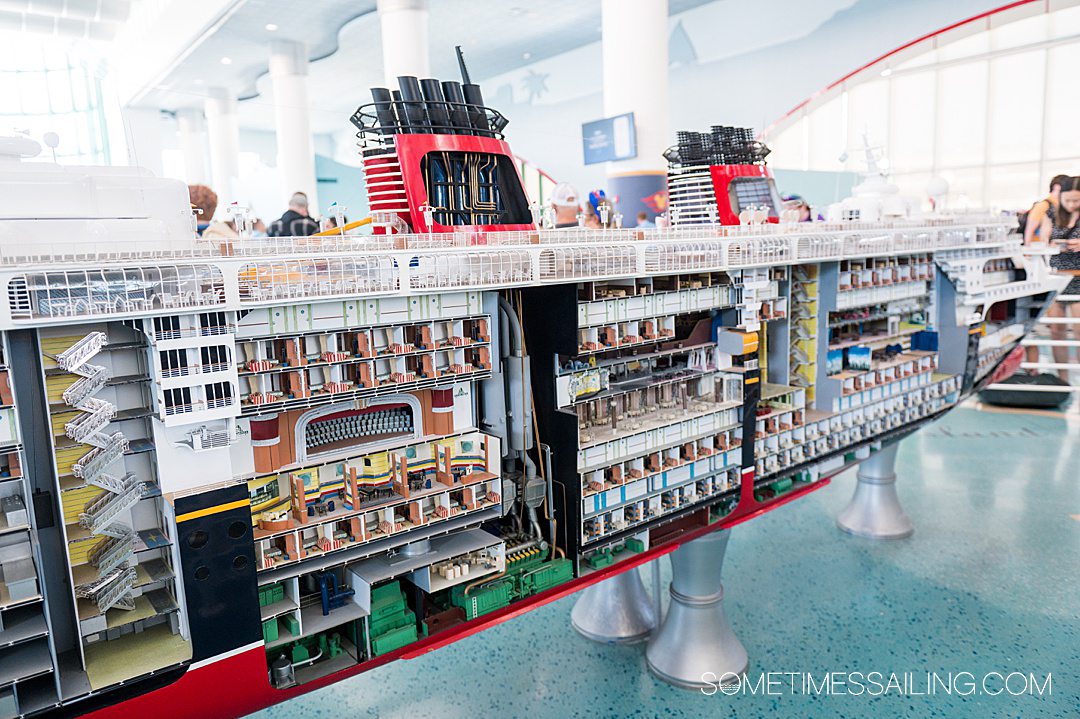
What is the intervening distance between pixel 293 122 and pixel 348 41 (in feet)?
9.13

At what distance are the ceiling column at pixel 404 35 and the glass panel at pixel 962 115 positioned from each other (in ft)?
39.0

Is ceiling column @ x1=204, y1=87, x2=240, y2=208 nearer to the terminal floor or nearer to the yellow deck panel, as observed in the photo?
the terminal floor

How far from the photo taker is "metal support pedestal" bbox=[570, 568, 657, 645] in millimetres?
8117

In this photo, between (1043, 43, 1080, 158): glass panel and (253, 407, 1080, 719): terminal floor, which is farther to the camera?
(1043, 43, 1080, 158): glass panel

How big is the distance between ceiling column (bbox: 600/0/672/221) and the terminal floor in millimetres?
5587

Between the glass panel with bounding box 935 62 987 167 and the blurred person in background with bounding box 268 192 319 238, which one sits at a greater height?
the glass panel with bounding box 935 62 987 167

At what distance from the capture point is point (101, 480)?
3.30 m

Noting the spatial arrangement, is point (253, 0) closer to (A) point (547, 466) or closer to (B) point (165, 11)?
(B) point (165, 11)

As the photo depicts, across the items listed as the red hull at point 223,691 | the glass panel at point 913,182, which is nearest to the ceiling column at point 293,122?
the red hull at point 223,691

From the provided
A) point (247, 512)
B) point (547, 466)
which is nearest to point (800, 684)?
point (547, 466)

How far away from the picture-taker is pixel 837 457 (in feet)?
24.0

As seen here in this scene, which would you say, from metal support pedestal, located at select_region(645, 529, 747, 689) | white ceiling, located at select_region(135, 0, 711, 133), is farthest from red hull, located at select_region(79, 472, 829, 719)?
white ceiling, located at select_region(135, 0, 711, 133)

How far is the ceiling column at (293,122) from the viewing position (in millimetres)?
15180

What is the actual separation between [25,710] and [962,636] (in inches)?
325
